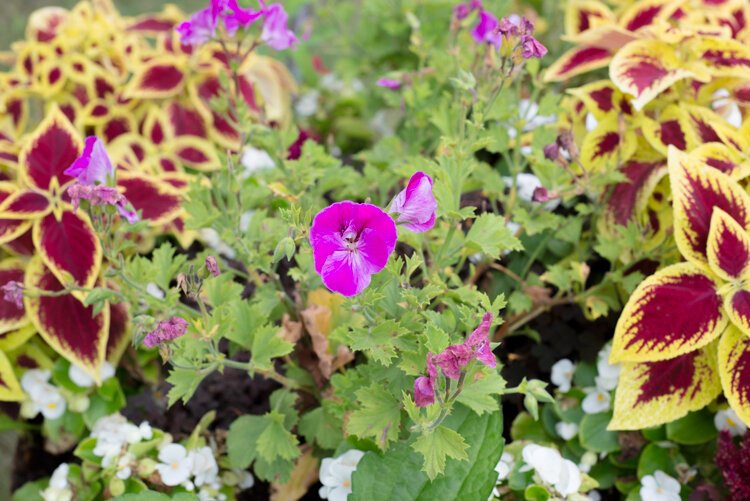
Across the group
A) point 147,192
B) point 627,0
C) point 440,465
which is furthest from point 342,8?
point 440,465

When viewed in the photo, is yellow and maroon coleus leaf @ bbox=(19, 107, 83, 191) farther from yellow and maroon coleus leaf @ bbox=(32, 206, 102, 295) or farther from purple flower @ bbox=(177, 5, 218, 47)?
purple flower @ bbox=(177, 5, 218, 47)

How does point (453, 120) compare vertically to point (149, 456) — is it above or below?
above

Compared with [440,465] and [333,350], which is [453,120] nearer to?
[333,350]

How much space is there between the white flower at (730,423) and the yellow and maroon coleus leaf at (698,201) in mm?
224

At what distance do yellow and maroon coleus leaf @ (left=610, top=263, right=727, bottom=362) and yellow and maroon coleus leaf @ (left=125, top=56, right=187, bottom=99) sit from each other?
974mm

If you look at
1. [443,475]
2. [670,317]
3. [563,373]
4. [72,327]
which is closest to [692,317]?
[670,317]

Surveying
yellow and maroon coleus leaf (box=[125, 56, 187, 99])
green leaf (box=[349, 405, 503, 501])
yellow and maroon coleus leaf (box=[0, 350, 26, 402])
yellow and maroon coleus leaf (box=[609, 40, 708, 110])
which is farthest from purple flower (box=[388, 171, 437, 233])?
yellow and maroon coleus leaf (box=[125, 56, 187, 99])

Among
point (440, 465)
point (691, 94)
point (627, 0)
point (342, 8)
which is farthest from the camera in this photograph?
point (342, 8)

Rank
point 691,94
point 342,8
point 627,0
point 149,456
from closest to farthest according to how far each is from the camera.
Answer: point 149,456 → point 691,94 → point 627,0 → point 342,8

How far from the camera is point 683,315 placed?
95 centimetres

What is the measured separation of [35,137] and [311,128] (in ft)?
2.55

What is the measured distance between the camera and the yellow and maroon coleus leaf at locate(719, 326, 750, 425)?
3.00ft

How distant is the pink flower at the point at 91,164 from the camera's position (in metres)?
0.90

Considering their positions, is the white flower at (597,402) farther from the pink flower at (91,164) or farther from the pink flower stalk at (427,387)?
the pink flower at (91,164)
